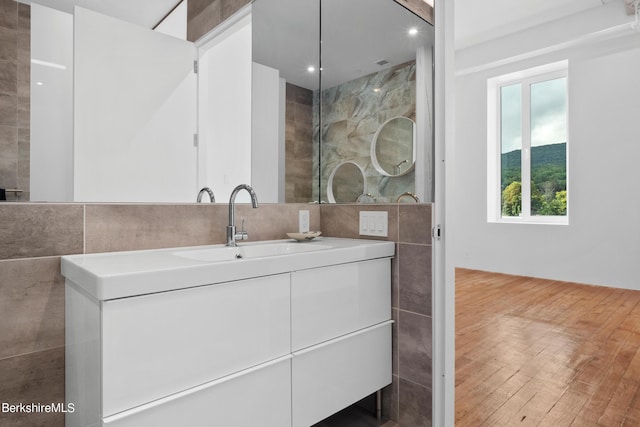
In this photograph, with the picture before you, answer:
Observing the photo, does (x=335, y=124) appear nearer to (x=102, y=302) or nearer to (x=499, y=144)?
(x=102, y=302)

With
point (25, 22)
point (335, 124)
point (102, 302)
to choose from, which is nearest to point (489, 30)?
point (335, 124)

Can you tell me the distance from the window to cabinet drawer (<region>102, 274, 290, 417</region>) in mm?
4664

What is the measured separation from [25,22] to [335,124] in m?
1.37

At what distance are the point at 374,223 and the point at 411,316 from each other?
44 centimetres

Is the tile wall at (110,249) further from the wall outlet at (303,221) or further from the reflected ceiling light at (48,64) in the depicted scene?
the reflected ceiling light at (48,64)

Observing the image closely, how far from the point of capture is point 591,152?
13.9ft

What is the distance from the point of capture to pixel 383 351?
1602 millimetres

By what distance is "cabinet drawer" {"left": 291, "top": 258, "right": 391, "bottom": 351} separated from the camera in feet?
4.20

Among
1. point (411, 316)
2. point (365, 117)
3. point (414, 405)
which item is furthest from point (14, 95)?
point (414, 405)

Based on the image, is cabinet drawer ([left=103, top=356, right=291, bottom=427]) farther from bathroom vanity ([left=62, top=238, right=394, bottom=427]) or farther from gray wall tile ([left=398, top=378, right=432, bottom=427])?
gray wall tile ([left=398, top=378, right=432, bottom=427])

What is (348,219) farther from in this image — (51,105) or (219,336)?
(51,105)

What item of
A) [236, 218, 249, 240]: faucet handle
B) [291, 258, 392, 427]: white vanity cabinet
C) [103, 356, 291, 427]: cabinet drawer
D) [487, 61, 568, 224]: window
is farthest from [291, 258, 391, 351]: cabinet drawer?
[487, 61, 568, 224]: window

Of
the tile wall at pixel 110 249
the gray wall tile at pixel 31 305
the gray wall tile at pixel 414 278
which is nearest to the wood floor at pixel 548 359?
the tile wall at pixel 110 249

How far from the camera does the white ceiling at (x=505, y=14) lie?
400 centimetres
